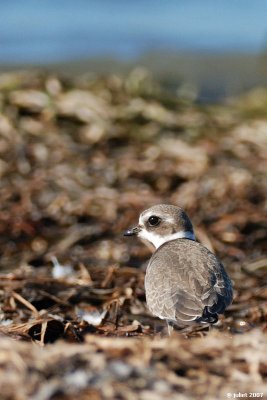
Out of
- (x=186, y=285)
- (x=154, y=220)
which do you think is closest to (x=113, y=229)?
(x=154, y=220)

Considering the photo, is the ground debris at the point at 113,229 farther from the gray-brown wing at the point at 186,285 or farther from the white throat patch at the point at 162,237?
the white throat patch at the point at 162,237

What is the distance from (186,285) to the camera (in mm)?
5934

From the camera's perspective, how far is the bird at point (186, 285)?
18.8 ft

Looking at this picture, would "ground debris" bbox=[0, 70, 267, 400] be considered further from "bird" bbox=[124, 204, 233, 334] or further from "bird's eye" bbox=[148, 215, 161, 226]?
"bird's eye" bbox=[148, 215, 161, 226]

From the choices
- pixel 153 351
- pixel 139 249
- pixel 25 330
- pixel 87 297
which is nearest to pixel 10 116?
pixel 139 249

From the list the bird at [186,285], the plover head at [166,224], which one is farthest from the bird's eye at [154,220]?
the bird at [186,285]

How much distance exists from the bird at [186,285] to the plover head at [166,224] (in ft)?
0.17

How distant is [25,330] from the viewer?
220 inches

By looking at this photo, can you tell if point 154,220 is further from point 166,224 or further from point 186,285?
point 186,285

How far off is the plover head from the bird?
0.17 feet

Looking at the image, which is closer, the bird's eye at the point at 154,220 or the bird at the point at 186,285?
the bird at the point at 186,285

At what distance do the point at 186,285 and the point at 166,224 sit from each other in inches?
43.2

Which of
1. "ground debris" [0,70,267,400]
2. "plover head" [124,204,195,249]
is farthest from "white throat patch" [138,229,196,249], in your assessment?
"ground debris" [0,70,267,400]

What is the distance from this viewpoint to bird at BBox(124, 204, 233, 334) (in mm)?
5727
